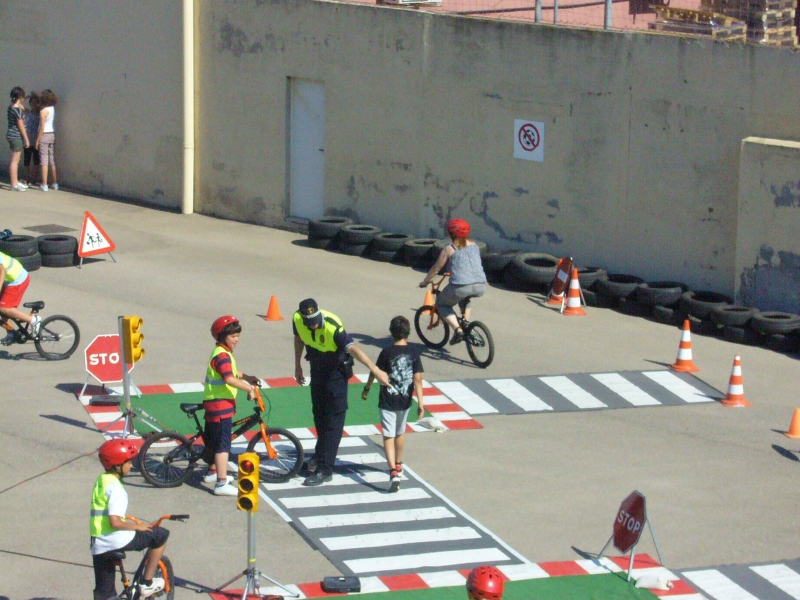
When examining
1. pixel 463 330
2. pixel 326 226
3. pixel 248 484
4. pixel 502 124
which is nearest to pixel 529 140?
pixel 502 124

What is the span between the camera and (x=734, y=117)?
17328 millimetres

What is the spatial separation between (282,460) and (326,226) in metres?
9.63

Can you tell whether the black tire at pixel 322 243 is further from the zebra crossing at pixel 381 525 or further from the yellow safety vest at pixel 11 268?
the zebra crossing at pixel 381 525

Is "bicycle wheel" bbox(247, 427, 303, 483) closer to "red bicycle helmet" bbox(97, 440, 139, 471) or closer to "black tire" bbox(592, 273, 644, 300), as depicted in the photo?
"red bicycle helmet" bbox(97, 440, 139, 471)

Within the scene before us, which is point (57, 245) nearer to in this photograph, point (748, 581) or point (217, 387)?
point (217, 387)

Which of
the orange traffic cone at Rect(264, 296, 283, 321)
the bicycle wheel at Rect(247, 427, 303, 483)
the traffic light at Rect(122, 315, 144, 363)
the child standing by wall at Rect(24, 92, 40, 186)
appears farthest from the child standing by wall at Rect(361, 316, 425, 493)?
the child standing by wall at Rect(24, 92, 40, 186)

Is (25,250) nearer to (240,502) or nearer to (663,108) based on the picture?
(663,108)

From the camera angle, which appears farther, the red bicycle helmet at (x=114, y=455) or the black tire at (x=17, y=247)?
the black tire at (x=17, y=247)

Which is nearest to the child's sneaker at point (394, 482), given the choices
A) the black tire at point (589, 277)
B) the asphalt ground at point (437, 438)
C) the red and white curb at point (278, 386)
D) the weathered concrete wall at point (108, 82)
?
the asphalt ground at point (437, 438)

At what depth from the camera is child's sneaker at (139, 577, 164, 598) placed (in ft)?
27.7

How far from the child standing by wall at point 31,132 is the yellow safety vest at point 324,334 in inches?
561

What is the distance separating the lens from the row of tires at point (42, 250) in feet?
60.7

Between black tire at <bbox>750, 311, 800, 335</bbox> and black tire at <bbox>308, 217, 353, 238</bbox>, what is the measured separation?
24.0 ft

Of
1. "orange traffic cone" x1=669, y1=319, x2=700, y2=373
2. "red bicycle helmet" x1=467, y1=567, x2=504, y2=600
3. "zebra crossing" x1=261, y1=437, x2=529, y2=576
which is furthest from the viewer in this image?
"orange traffic cone" x1=669, y1=319, x2=700, y2=373
